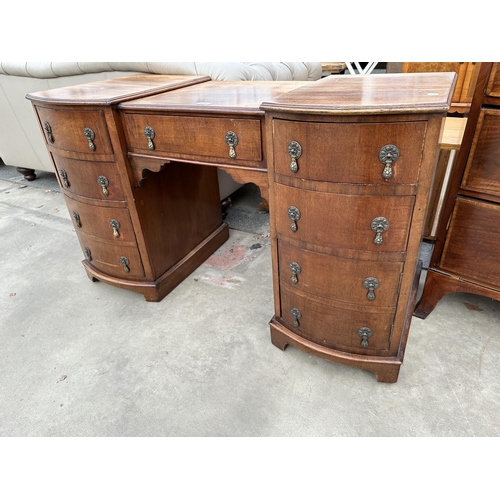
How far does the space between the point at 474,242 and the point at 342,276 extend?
624 millimetres

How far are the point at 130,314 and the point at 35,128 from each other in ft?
6.83

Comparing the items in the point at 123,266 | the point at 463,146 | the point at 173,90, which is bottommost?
the point at 123,266

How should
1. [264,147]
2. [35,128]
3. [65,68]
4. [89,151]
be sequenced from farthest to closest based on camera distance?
1. [35,128]
2. [65,68]
3. [89,151]
4. [264,147]

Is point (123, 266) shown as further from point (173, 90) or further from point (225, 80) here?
point (225, 80)

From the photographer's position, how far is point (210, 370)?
4.89ft

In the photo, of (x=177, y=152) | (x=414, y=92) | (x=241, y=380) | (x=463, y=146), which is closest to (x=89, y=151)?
(x=177, y=152)

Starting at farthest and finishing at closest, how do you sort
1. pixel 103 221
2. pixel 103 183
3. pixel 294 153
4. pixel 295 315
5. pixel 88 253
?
pixel 88 253
pixel 103 221
pixel 103 183
pixel 295 315
pixel 294 153

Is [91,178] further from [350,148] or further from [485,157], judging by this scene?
[485,157]

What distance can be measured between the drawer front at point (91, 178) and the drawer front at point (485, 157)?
1408 millimetres

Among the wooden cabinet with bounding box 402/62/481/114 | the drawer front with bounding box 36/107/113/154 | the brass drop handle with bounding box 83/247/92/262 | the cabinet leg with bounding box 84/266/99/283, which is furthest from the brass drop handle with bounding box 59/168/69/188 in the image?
the wooden cabinet with bounding box 402/62/481/114

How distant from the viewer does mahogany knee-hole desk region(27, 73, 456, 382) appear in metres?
0.98

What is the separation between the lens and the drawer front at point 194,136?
124cm

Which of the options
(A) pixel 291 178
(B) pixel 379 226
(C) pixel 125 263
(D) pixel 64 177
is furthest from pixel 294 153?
(D) pixel 64 177

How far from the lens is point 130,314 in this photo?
183cm
